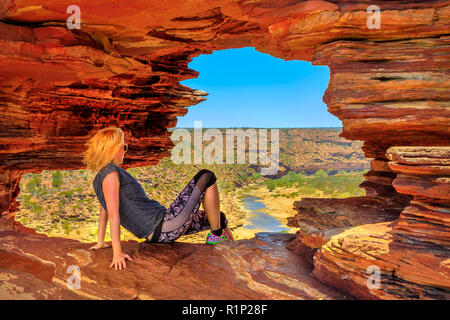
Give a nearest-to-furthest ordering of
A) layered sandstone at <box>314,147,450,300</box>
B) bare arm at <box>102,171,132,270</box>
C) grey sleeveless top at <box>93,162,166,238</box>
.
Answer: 1. layered sandstone at <box>314,147,450,300</box>
2. bare arm at <box>102,171,132,270</box>
3. grey sleeveless top at <box>93,162,166,238</box>

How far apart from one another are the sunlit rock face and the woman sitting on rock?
1849mm

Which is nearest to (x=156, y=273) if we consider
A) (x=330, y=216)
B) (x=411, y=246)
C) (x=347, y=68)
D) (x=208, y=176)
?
(x=208, y=176)

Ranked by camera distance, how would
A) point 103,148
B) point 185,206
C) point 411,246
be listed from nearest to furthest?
point 411,246 < point 103,148 < point 185,206

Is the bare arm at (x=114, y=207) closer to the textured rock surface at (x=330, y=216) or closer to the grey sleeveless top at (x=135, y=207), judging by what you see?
the grey sleeveless top at (x=135, y=207)

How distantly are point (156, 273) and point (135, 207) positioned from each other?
907 millimetres

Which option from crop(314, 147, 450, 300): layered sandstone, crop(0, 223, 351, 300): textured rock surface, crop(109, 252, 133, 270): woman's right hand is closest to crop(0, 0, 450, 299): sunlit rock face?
crop(314, 147, 450, 300): layered sandstone

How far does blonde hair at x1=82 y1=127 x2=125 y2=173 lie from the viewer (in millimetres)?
4109

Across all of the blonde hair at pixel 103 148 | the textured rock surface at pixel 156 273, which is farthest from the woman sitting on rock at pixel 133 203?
the textured rock surface at pixel 156 273

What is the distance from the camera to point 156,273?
13.2ft

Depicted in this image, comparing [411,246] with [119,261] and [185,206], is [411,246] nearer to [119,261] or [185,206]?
[185,206]

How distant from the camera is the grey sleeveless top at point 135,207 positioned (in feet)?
14.1

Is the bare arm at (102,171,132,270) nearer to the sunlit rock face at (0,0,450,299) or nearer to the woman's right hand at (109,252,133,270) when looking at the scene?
the woman's right hand at (109,252,133,270)

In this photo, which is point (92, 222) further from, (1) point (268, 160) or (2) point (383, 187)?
(1) point (268, 160)
